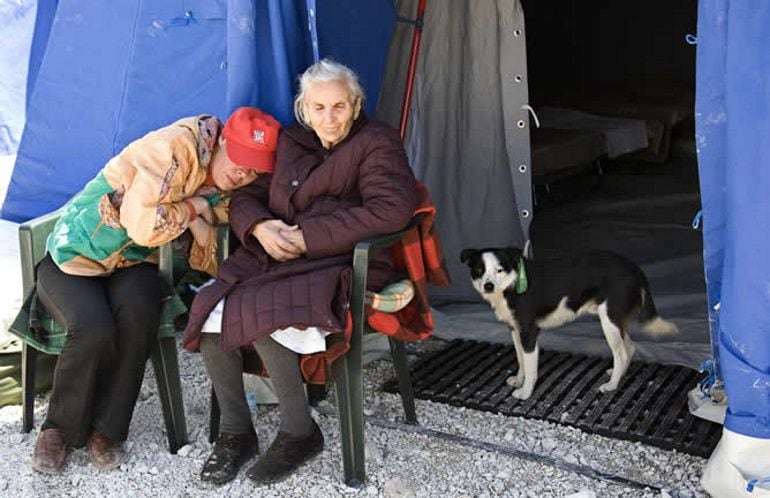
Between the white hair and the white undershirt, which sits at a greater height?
the white hair

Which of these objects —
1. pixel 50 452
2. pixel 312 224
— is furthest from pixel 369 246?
pixel 50 452

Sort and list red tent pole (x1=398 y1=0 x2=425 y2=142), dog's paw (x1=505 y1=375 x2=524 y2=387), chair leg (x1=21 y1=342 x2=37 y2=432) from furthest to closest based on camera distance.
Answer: red tent pole (x1=398 y1=0 x2=425 y2=142)
dog's paw (x1=505 y1=375 x2=524 y2=387)
chair leg (x1=21 y1=342 x2=37 y2=432)

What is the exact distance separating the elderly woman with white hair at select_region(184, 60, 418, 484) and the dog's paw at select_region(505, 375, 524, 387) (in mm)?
861

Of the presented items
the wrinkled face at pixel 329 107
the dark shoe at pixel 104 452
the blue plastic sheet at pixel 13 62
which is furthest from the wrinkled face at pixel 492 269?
the blue plastic sheet at pixel 13 62

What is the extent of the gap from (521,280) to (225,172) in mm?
1149

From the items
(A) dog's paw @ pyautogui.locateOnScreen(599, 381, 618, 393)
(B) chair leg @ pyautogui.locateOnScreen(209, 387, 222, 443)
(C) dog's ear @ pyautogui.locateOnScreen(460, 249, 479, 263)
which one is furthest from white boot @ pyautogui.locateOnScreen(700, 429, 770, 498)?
(B) chair leg @ pyautogui.locateOnScreen(209, 387, 222, 443)

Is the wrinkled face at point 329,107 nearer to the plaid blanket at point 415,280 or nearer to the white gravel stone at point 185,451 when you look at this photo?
the plaid blanket at point 415,280

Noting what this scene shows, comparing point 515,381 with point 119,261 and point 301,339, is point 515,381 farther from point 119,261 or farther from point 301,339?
point 119,261

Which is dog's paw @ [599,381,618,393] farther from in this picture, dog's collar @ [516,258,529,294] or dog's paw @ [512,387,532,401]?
dog's collar @ [516,258,529,294]

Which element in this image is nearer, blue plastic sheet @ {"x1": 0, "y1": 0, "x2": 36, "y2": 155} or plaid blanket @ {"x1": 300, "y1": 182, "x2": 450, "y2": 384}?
plaid blanket @ {"x1": 300, "y1": 182, "x2": 450, "y2": 384}

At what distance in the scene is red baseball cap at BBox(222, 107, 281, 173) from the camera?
3090 mm

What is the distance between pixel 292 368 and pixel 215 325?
27cm

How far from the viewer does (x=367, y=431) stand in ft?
10.8

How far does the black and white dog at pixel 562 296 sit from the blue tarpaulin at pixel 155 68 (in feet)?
3.08
